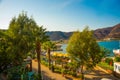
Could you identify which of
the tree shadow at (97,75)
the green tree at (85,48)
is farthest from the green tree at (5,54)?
the tree shadow at (97,75)

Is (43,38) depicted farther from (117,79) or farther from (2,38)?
(117,79)

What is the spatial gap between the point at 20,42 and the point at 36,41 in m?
4.93

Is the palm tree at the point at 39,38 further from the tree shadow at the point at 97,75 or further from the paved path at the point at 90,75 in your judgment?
the tree shadow at the point at 97,75

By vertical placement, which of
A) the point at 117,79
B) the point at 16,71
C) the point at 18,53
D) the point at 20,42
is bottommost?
the point at 117,79

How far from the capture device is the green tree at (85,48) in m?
38.2

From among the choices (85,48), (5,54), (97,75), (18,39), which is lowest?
(97,75)

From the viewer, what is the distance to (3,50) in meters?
31.3

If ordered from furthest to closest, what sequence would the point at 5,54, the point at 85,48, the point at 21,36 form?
the point at 85,48 < the point at 21,36 < the point at 5,54

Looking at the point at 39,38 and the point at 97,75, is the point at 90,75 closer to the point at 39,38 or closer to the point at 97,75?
the point at 97,75

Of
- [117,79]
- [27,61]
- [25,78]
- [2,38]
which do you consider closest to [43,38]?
[27,61]

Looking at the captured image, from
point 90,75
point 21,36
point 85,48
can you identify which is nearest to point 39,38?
point 21,36

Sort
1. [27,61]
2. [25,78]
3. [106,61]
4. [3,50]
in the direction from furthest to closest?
[106,61] < [27,61] < [3,50] < [25,78]

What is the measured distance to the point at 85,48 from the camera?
38.2 m

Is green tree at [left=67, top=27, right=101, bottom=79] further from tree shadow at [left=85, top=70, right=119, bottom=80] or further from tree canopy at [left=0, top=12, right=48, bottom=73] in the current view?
tree canopy at [left=0, top=12, right=48, bottom=73]
